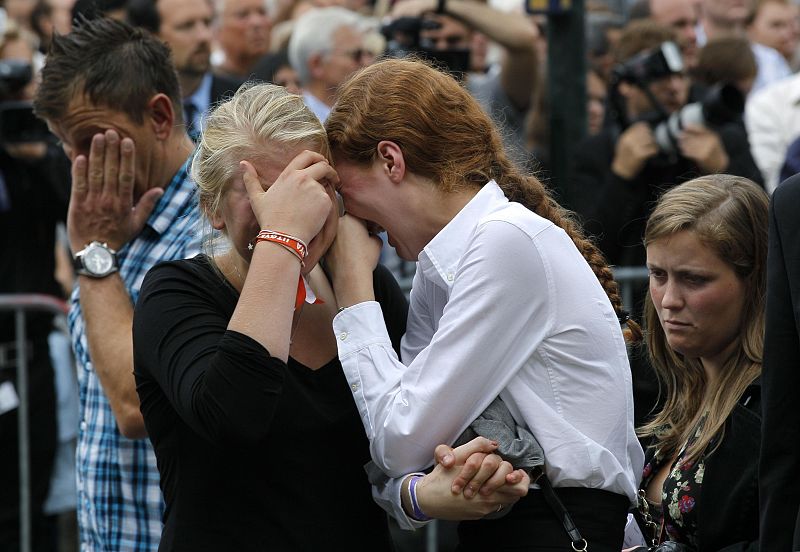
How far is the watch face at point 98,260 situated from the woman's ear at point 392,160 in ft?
2.87

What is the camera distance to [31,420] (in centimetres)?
538

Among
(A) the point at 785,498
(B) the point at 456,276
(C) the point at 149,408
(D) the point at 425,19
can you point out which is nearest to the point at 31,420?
(D) the point at 425,19

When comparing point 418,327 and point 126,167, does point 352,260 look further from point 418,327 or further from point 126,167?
point 126,167

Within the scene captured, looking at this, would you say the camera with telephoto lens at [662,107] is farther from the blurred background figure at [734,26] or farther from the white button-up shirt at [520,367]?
the white button-up shirt at [520,367]

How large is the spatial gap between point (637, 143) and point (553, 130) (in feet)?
1.85

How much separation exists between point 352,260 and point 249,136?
310mm

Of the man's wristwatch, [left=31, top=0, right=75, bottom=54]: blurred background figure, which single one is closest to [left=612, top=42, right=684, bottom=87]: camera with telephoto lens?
the man's wristwatch

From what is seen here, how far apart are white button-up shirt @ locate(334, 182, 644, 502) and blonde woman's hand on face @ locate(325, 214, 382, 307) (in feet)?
0.50

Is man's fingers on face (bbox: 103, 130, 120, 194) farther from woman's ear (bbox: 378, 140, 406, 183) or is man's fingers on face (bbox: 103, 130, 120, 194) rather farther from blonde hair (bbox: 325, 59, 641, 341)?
woman's ear (bbox: 378, 140, 406, 183)

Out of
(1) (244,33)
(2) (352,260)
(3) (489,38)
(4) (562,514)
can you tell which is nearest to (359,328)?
(2) (352,260)

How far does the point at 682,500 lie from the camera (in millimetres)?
2564

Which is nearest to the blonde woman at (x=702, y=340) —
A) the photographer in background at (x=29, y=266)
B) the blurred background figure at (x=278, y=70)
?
the photographer in background at (x=29, y=266)

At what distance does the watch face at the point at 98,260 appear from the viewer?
2988 millimetres

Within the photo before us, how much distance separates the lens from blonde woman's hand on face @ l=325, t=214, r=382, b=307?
2455mm
